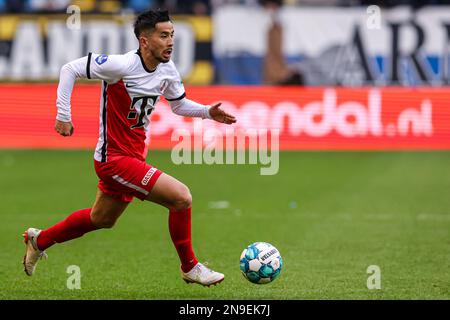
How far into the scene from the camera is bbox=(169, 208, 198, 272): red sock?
7.89 meters

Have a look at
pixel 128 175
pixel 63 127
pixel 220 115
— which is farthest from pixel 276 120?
pixel 63 127

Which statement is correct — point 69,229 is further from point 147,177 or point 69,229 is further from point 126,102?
point 126,102

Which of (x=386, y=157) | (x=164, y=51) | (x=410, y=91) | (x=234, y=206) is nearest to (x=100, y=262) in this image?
(x=164, y=51)

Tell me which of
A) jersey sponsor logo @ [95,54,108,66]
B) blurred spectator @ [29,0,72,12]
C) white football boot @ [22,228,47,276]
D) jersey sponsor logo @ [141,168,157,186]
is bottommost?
white football boot @ [22,228,47,276]

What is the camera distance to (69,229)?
8.30 meters

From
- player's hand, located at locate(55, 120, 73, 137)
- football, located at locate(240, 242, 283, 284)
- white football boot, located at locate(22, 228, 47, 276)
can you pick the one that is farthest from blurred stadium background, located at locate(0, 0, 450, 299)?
player's hand, located at locate(55, 120, 73, 137)

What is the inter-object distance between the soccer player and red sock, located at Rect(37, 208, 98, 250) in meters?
0.13

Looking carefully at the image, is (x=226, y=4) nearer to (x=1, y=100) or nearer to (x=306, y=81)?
(x=306, y=81)

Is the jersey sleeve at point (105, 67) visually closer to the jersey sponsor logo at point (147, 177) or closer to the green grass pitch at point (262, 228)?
the jersey sponsor logo at point (147, 177)

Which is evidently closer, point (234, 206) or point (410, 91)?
point (234, 206)

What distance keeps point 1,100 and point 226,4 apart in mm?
5816

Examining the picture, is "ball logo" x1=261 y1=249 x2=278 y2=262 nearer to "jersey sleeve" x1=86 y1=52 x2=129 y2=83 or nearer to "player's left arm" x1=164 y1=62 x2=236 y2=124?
"player's left arm" x1=164 y1=62 x2=236 y2=124

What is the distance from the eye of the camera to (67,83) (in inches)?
307

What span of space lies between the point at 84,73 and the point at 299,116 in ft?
42.0
